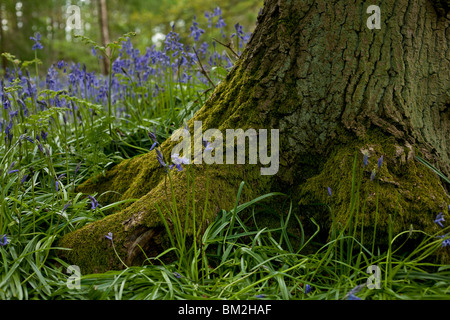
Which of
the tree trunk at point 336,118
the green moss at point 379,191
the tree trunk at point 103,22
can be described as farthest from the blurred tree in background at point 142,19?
the green moss at point 379,191

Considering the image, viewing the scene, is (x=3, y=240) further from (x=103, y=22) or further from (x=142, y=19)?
(x=142, y=19)

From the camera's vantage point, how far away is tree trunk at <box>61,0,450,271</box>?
1.92 m

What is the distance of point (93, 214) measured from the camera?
2211mm

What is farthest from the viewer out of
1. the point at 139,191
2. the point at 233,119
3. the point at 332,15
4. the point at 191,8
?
the point at 191,8

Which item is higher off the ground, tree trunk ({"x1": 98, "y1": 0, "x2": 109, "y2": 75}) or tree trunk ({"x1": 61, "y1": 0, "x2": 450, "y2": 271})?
tree trunk ({"x1": 98, "y1": 0, "x2": 109, "y2": 75})

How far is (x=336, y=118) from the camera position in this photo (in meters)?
2.09

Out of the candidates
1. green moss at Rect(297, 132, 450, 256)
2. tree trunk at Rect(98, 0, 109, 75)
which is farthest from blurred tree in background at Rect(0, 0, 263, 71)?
green moss at Rect(297, 132, 450, 256)

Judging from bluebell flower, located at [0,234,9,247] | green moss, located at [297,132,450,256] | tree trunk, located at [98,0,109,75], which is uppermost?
tree trunk, located at [98,0,109,75]

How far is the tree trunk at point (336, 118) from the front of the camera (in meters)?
1.92

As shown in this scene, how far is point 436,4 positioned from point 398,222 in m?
1.24

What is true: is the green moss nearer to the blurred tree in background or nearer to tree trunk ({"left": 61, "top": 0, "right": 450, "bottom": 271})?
tree trunk ({"left": 61, "top": 0, "right": 450, "bottom": 271})

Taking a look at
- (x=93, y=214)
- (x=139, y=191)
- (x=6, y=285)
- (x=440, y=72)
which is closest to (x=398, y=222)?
(x=440, y=72)

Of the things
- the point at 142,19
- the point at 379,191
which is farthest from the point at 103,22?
the point at 379,191
